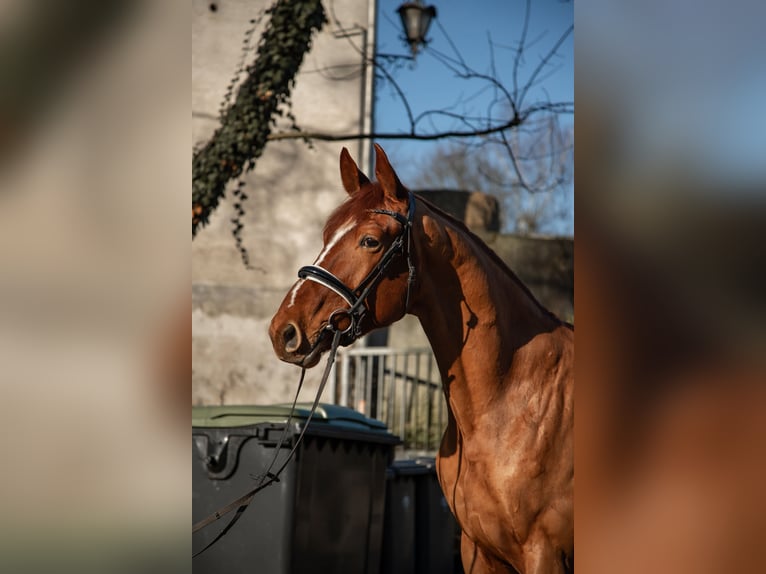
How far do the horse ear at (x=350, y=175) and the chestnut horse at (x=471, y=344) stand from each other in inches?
4.2

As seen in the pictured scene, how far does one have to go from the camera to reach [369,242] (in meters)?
2.80

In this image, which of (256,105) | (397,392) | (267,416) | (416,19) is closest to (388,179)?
(267,416)

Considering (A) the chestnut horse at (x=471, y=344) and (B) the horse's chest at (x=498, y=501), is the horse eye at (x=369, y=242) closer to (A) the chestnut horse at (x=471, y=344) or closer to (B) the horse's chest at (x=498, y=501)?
(A) the chestnut horse at (x=471, y=344)

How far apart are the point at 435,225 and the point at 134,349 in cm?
208

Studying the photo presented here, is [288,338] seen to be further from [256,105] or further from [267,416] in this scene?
[256,105]

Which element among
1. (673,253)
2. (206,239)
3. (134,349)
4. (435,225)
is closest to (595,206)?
(673,253)

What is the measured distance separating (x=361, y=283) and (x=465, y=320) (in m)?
0.38

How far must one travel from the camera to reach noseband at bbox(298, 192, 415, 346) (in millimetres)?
2742

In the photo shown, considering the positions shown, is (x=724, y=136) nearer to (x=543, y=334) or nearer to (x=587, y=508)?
(x=587, y=508)

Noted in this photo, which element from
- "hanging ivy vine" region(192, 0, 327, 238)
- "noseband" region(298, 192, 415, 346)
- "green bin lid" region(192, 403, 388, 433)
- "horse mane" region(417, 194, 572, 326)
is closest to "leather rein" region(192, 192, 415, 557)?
"noseband" region(298, 192, 415, 346)

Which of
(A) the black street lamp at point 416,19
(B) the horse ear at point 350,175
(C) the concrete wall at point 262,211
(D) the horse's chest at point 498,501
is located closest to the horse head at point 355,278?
(B) the horse ear at point 350,175

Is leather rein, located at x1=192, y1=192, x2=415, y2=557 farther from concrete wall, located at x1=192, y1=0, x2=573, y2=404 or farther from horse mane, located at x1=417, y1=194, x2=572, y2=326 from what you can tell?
concrete wall, located at x1=192, y1=0, x2=573, y2=404

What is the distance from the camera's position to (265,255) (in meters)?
10.5

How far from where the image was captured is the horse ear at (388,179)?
283cm
